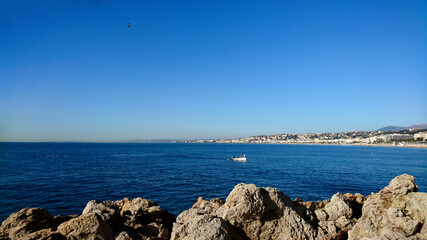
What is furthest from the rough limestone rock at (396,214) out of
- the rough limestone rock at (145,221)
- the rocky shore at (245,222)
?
the rough limestone rock at (145,221)

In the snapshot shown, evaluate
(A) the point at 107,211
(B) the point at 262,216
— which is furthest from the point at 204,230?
(A) the point at 107,211

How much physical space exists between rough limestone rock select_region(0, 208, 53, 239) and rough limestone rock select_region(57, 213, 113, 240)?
8.04 ft

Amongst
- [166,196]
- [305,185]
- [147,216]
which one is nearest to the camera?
[147,216]

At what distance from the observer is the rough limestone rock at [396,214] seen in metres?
8.84

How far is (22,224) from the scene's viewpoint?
29.3 feet

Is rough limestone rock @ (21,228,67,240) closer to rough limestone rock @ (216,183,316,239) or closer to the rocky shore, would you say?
the rocky shore

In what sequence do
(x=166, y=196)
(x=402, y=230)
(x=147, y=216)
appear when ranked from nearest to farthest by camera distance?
(x=402, y=230), (x=147, y=216), (x=166, y=196)

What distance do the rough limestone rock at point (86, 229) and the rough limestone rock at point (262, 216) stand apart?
13.5 ft

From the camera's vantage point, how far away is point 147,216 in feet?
38.1

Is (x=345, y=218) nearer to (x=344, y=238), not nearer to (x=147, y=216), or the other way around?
(x=344, y=238)

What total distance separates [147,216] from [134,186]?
23.0 metres

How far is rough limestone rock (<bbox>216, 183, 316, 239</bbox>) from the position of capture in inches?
352

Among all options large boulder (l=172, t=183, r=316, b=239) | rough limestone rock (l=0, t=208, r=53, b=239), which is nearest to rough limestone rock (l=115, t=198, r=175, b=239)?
large boulder (l=172, t=183, r=316, b=239)

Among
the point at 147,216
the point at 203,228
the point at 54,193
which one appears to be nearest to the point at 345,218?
the point at 203,228
